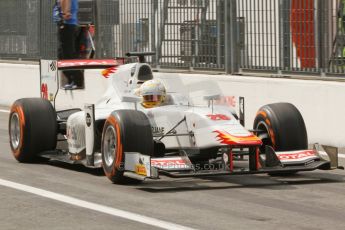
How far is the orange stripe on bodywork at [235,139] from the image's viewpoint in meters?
10.9

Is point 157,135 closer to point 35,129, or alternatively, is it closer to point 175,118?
point 175,118

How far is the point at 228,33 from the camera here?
17.2 metres

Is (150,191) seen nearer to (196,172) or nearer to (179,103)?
(196,172)

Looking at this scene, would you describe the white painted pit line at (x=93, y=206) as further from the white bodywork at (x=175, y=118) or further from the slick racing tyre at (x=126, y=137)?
the white bodywork at (x=175, y=118)

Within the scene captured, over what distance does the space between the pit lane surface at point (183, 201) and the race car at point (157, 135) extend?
0.19 metres

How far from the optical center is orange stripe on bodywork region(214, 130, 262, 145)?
35.9 ft

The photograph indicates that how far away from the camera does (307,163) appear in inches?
456

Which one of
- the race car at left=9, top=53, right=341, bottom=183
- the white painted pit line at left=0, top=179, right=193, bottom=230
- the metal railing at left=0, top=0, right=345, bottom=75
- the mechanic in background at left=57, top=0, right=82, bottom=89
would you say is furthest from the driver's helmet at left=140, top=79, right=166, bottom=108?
the mechanic in background at left=57, top=0, right=82, bottom=89

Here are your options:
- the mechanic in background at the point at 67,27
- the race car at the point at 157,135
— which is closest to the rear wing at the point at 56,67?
the race car at the point at 157,135

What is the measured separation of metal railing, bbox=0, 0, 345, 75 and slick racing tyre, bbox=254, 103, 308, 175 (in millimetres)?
3384

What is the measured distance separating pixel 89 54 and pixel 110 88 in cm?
856

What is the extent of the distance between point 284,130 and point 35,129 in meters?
3.09

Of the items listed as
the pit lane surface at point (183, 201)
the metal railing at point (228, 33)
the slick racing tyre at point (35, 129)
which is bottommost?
the pit lane surface at point (183, 201)

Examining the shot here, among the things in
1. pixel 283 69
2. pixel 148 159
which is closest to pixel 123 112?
pixel 148 159
